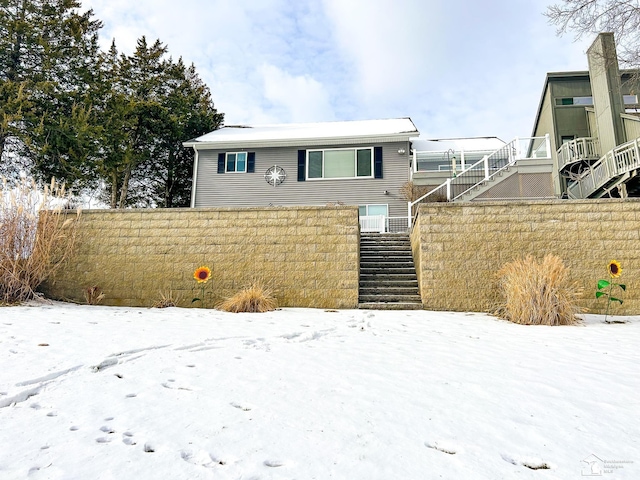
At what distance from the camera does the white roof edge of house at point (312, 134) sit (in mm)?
14680

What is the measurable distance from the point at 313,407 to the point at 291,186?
13709 millimetres

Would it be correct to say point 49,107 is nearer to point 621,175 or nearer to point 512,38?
point 512,38

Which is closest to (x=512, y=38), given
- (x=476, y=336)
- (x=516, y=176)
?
(x=516, y=176)

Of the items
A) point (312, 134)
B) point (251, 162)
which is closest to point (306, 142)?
point (312, 134)

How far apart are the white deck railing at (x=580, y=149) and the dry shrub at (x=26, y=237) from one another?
17.1m

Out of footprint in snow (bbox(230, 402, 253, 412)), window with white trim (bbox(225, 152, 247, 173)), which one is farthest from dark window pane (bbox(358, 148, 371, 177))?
footprint in snow (bbox(230, 402, 253, 412))

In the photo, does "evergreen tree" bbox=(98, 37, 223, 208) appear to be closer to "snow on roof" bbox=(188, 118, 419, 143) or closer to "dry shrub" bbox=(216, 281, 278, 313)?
"snow on roof" bbox=(188, 118, 419, 143)

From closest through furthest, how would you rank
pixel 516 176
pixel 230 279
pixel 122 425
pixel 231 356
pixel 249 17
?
pixel 122 425
pixel 231 356
pixel 230 279
pixel 249 17
pixel 516 176

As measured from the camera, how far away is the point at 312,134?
52.1ft

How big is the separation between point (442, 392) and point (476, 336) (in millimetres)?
2180

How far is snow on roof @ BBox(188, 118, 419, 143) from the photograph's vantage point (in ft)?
49.7

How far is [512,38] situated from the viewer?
8703 mm

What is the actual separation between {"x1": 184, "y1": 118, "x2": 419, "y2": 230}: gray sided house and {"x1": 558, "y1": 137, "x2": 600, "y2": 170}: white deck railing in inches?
244

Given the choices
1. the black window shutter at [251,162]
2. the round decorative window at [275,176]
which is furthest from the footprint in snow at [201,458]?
the black window shutter at [251,162]
